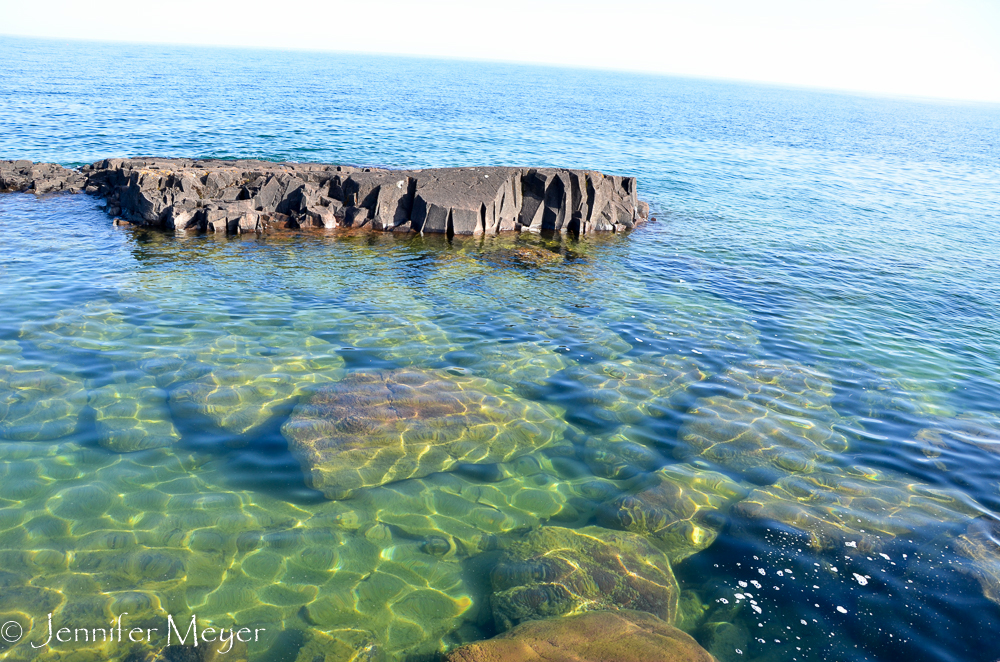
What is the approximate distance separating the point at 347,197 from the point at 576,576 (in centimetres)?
1807

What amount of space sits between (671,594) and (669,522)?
1191 mm

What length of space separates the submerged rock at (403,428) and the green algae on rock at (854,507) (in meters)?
3.43

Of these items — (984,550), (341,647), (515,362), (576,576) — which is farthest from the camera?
(515,362)

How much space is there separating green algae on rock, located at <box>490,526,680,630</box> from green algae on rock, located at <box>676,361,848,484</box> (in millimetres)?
2553

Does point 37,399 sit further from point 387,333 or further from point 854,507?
point 854,507

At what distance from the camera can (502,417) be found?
31.3 feet

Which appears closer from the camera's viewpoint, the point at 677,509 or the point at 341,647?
the point at 341,647

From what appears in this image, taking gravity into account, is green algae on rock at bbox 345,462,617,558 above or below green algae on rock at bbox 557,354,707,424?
below

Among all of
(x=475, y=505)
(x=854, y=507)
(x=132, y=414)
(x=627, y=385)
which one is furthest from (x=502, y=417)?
(x=132, y=414)

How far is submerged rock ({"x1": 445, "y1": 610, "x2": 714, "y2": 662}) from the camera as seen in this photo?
5.25m

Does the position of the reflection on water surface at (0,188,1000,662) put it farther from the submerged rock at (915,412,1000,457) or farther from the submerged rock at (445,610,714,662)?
the submerged rock at (445,610,714,662)

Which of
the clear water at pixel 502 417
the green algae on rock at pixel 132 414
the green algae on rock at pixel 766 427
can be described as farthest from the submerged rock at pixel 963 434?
the green algae on rock at pixel 132 414

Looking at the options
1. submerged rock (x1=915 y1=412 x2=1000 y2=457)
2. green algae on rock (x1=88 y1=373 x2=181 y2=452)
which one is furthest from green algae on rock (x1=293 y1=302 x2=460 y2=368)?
submerged rock (x1=915 y1=412 x2=1000 y2=457)

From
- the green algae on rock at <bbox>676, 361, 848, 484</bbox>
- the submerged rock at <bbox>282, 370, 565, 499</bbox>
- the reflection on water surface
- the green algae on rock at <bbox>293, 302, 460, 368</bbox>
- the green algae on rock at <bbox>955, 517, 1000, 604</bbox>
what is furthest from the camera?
the green algae on rock at <bbox>293, 302, 460, 368</bbox>
